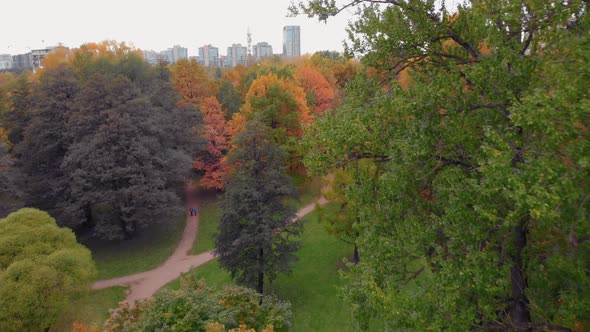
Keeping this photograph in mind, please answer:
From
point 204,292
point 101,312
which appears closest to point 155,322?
point 204,292

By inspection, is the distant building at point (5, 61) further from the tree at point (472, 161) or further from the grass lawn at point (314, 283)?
the tree at point (472, 161)

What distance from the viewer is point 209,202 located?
31094 mm

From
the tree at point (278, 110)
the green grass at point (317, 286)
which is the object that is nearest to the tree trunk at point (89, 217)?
the tree at point (278, 110)

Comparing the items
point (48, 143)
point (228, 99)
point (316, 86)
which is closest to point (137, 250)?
point (48, 143)

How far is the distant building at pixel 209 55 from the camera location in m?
171

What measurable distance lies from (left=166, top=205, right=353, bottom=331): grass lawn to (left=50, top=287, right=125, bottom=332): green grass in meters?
2.57

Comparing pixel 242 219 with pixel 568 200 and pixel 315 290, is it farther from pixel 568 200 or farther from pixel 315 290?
pixel 568 200

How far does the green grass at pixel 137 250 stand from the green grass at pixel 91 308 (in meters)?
1.79

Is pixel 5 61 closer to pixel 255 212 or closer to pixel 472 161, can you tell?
pixel 255 212

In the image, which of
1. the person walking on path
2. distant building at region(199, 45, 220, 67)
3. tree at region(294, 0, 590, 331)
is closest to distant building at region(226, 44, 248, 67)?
distant building at region(199, 45, 220, 67)

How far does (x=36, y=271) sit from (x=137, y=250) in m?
9.55

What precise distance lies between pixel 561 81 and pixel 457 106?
67.7 inches

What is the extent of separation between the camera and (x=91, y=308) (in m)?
18.2

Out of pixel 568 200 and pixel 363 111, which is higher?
pixel 363 111
